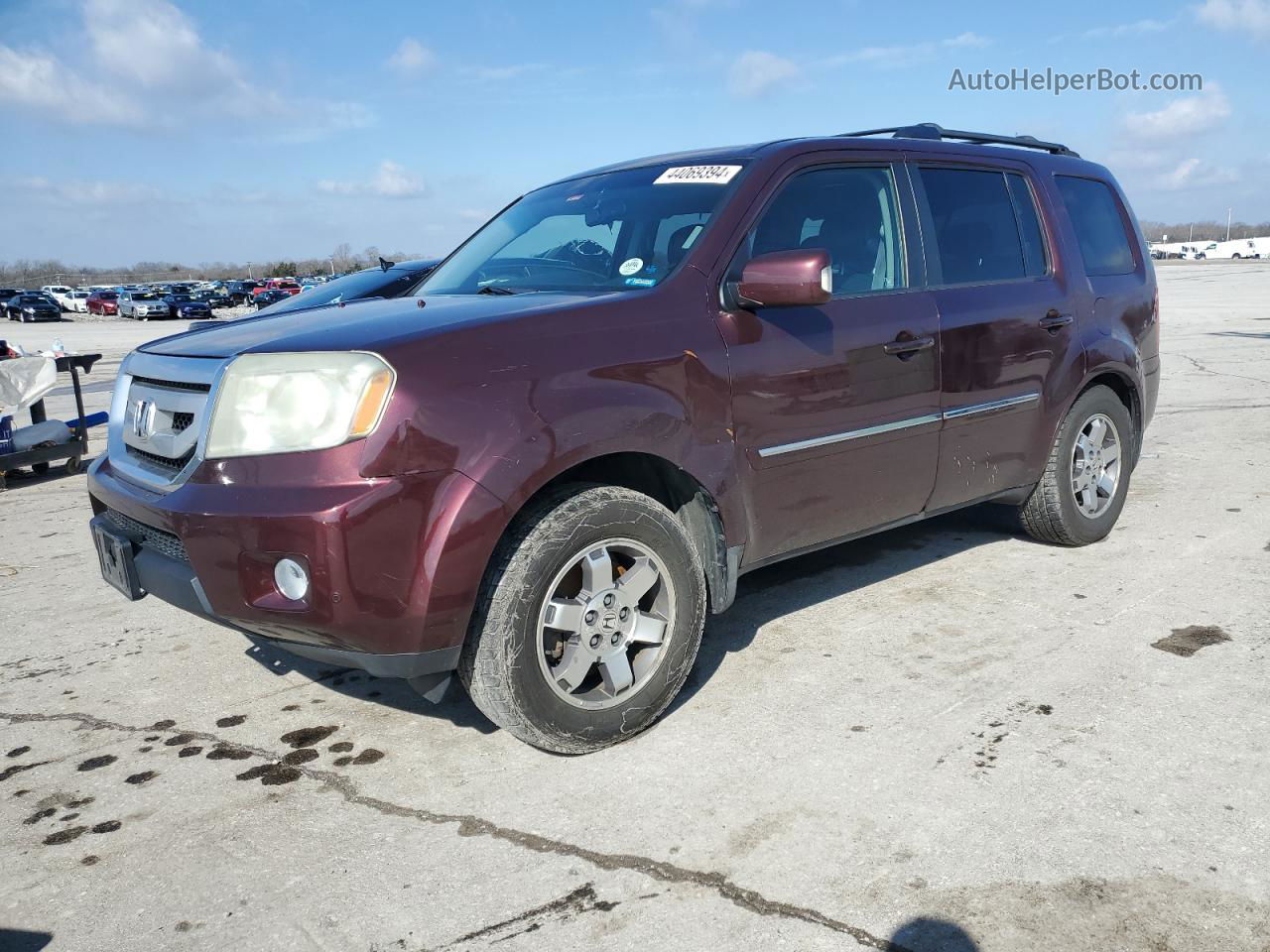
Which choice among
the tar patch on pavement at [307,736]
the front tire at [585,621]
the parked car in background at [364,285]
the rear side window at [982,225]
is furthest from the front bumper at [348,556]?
the parked car in background at [364,285]

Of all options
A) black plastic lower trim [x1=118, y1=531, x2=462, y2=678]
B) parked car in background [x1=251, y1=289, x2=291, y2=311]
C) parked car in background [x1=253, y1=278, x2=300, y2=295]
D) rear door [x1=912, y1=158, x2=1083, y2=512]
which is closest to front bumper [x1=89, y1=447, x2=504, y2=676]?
black plastic lower trim [x1=118, y1=531, x2=462, y2=678]

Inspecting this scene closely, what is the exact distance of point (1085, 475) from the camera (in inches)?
199

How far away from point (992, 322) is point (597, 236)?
5.66 feet

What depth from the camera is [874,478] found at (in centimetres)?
393

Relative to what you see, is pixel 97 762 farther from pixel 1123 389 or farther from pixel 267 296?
pixel 267 296

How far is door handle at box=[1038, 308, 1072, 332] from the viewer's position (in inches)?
182

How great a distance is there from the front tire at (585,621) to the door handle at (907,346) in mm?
1206

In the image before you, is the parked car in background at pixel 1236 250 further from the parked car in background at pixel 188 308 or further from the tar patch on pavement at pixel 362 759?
the tar patch on pavement at pixel 362 759

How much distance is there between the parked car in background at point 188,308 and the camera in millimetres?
49375

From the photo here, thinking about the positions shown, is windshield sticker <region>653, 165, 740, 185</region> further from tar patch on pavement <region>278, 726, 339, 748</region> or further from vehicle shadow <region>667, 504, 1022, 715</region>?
tar patch on pavement <region>278, 726, 339, 748</region>

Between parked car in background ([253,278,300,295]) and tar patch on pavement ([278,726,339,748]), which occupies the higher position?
parked car in background ([253,278,300,295])

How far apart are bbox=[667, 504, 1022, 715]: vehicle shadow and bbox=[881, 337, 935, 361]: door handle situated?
1203 millimetres

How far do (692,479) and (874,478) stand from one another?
3.07ft

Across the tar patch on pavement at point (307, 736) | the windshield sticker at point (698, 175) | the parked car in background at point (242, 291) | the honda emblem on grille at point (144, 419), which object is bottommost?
the tar patch on pavement at point (307, 736)
